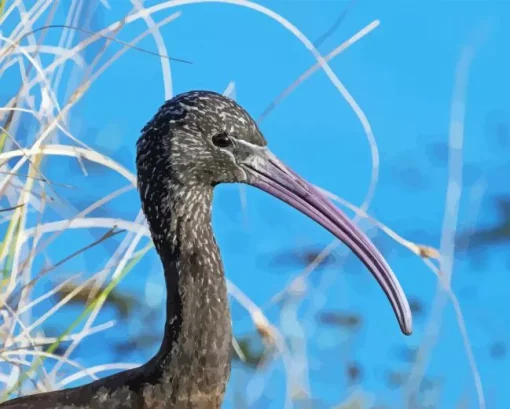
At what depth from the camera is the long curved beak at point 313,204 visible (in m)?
2.07

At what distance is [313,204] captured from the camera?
207cm

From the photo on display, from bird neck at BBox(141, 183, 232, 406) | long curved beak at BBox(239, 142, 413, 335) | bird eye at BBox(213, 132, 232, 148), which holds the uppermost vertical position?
bird eye at BBox(213, 132, 232, 148)

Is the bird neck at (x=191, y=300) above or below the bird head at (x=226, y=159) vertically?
below

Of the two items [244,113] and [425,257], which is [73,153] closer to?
[244,113]

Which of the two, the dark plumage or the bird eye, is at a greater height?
the bird eye

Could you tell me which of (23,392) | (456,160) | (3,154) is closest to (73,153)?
(3,154)

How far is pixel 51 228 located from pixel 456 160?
95 cm

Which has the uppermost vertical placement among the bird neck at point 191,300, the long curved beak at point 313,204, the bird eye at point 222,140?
the bird eye at point 222,140

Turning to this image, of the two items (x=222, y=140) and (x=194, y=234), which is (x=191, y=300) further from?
(x=222, y=140)

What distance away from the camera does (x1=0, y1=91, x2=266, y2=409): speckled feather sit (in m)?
2.02

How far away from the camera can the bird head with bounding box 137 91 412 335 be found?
2.04m

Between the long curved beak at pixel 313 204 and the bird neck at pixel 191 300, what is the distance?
0.10 meters

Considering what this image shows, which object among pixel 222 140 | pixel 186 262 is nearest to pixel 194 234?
pixel 186 262

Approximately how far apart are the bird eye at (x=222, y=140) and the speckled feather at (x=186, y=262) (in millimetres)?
11
